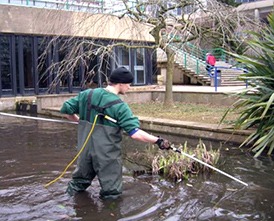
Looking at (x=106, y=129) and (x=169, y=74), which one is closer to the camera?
(x=106, y=129)

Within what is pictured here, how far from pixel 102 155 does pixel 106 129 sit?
0.30 metres

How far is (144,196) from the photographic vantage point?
17.7ft

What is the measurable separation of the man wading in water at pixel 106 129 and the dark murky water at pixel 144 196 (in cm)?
39

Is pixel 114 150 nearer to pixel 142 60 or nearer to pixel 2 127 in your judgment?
pixel 2 127

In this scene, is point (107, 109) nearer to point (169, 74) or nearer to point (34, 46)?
point (169, 74)

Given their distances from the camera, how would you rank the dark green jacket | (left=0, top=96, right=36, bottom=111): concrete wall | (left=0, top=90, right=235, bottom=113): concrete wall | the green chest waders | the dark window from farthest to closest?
the dark window → (left=0, top=96, right=36, bottom=111): concrete wall → (left=0, top=90, right=235, bottom=113): concrete wall → the green chest waders → the dark green jacket

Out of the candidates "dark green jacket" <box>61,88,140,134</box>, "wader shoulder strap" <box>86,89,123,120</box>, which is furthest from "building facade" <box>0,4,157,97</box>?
"wader shoulder strap" <box>86,89,123,120</box>

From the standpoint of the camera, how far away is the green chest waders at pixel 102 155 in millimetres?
4750

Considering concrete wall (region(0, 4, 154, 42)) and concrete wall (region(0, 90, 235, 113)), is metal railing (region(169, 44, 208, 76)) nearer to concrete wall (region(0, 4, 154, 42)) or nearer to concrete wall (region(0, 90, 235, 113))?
concrete wall (region(0, 90, 235, 113))

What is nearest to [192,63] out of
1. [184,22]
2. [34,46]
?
[34,46]

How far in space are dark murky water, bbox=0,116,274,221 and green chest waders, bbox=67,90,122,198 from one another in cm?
31

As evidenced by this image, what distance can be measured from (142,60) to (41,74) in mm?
6596

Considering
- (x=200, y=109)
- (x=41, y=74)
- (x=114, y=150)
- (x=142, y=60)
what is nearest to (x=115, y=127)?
(x=114, y=150)

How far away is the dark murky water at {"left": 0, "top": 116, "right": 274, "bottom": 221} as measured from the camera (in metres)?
4.72
